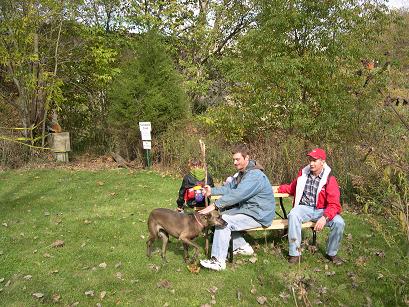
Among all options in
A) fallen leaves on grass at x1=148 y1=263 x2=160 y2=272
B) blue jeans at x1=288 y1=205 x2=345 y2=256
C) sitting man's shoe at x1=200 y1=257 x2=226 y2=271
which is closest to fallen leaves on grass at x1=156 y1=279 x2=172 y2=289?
fallen leaves on grass at x1=148 y1=263 x2=160 y2=272

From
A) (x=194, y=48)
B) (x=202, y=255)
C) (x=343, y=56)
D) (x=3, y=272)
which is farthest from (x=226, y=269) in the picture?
(x=194, y=48)

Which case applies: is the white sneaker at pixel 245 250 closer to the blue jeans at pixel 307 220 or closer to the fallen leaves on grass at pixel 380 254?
the blue jeans at pixel 307 220

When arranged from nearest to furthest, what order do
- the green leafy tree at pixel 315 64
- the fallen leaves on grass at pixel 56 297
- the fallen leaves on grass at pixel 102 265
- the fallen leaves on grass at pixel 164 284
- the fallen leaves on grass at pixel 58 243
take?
the fallen leaves on grass at pixel 56 297
the fallen leaves on grass at pixel 164 284
the fallen leaves on grass at pixel 102 265
the fallen leaves on grass at pixel 58 243
the green leafy tree at pixel 315 64

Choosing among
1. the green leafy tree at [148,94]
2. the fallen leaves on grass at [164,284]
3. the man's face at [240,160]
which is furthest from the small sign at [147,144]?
the fallen leaves on grass at [164,284]

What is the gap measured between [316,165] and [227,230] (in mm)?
1556

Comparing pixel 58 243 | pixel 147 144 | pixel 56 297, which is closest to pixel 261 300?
pixel 56 297

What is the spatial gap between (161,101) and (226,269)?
8718 millimetres

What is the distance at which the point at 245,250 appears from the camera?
5977 mm

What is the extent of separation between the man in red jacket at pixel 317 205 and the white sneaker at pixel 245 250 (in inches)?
23.2

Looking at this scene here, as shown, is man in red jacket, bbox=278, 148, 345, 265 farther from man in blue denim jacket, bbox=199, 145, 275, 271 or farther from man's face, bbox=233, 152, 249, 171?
man's face, bbox=233, 152, 249, 171

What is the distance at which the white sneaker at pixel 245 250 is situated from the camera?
5969 millimetres

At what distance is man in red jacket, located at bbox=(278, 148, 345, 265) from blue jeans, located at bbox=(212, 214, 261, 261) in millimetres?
557

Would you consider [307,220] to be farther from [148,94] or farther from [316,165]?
[148,94]

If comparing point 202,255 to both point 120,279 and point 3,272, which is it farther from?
point 3,272
